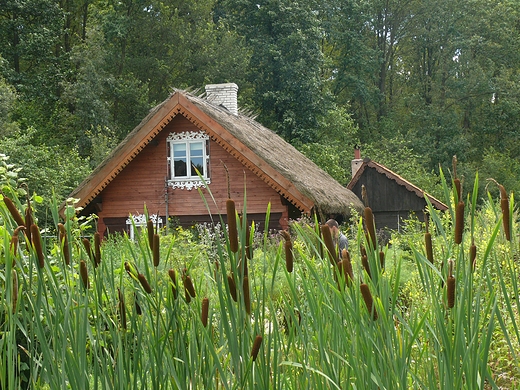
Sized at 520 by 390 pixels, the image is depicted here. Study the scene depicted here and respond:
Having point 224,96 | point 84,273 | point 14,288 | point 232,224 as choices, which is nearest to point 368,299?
point 232,224

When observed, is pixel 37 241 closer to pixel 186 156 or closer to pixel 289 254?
pixel 289 254

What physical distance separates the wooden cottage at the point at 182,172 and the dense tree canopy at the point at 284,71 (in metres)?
4.66

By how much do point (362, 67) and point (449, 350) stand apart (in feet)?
127

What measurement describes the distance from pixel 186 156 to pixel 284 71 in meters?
14.0

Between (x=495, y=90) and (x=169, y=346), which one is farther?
(x=495, y=90)

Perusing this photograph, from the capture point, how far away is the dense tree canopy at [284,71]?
29094 mm

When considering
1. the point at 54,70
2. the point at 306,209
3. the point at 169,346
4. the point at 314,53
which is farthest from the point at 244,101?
the point at 169,346

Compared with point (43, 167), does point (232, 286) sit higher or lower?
lower

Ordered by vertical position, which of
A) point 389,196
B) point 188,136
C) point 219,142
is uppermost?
point 188,136

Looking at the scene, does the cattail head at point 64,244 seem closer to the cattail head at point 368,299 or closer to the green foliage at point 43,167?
the cattail head at point 368,299

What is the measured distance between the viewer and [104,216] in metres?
18.4

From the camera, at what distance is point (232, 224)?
119cm

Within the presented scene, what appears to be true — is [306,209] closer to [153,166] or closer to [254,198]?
[254,198]

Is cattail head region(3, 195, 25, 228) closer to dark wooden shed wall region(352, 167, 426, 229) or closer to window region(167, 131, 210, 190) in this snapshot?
Result: window region(167, 131, 210, 190)
